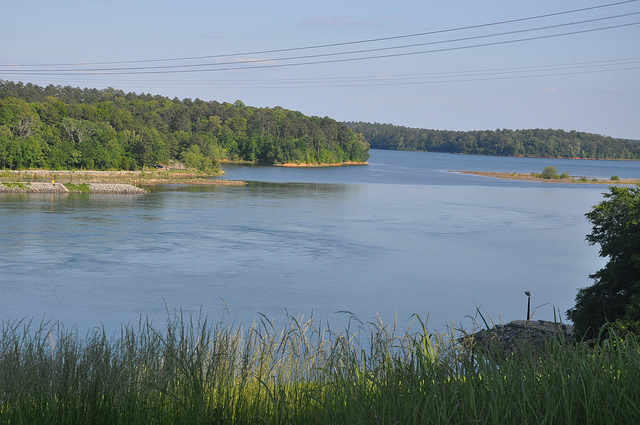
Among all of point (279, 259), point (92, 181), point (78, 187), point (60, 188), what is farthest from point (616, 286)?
point (92, 181)

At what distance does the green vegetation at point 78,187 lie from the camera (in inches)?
2370

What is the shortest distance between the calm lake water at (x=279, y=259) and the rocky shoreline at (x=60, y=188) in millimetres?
3082

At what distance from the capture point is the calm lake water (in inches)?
875

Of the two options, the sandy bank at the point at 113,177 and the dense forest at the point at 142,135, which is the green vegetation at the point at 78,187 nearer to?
the sandy bank at the point at 113,177

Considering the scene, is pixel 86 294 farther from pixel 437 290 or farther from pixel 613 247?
pixel 613 247

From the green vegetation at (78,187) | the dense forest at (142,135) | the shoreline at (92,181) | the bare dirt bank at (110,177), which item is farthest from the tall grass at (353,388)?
the dense forest at (142,135)

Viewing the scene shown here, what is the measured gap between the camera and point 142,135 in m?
83.9

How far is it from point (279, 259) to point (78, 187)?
3826 centimetres

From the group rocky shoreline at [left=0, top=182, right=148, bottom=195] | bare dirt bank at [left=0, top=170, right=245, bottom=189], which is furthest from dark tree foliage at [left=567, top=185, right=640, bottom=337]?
bare dirt bank at [left=0, top=170, right=245, bottom=189]

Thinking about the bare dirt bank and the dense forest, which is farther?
the dense forest

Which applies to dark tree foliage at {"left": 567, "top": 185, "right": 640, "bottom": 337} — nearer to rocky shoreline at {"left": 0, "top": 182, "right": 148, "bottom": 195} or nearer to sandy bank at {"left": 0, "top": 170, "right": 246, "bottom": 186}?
rocky shoreline at {"left": 0, "top": 182, "right": 148, "bottom": 195}

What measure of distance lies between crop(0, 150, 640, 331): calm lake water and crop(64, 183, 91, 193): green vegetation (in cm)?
340

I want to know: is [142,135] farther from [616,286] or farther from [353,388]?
[353,388]

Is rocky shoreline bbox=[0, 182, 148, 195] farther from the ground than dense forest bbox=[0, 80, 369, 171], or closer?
closer
